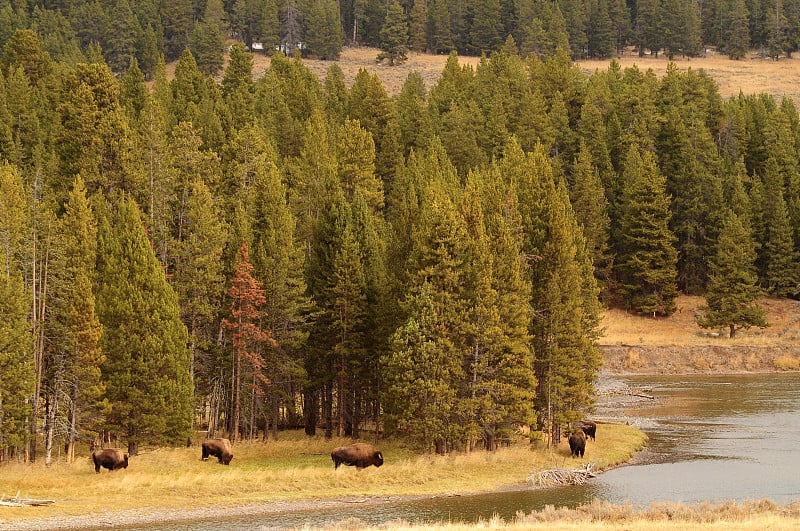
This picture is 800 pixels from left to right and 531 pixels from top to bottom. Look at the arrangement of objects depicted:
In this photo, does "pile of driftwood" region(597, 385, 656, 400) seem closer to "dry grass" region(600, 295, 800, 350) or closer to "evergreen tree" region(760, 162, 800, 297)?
"dry grass" region(600, 295, 800, 350)

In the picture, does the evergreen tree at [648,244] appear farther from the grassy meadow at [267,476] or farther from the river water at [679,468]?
the grassy meadow at [267,476]

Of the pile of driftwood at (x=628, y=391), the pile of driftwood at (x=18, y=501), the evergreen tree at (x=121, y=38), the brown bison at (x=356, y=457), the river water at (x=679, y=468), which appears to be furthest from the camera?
the evergreen tree at (x=121, y=38)

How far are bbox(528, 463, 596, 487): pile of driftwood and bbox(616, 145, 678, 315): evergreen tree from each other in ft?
177

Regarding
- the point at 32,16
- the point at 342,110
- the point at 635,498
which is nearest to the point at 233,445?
the point at 635,498

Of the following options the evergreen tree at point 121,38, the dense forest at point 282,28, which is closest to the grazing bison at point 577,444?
the dense forest at point 282,28

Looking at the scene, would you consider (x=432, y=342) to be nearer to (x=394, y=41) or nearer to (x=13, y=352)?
(x=13, y=352)

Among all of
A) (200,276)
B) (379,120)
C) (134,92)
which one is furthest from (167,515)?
(134,92)

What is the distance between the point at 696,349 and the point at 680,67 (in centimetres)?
10570

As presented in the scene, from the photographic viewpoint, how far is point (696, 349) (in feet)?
300

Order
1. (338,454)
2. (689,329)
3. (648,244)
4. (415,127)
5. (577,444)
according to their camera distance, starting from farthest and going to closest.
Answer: (415,127) → (648,244) → (689,329) → (577,444) → (338,454)

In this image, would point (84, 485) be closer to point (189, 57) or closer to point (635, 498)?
point (635, 498)

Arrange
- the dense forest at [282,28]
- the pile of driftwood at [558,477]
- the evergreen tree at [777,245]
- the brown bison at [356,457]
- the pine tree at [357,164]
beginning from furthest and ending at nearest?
1. the dense forest at [282,28]
2. the evergreen tree at [777,245]
3. the pine tree at [357,164]
4. the brown bison at [356,457]
5. the pile of driftwood at [558,477]

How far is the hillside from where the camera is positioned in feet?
295

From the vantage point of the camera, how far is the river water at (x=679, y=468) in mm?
40844
